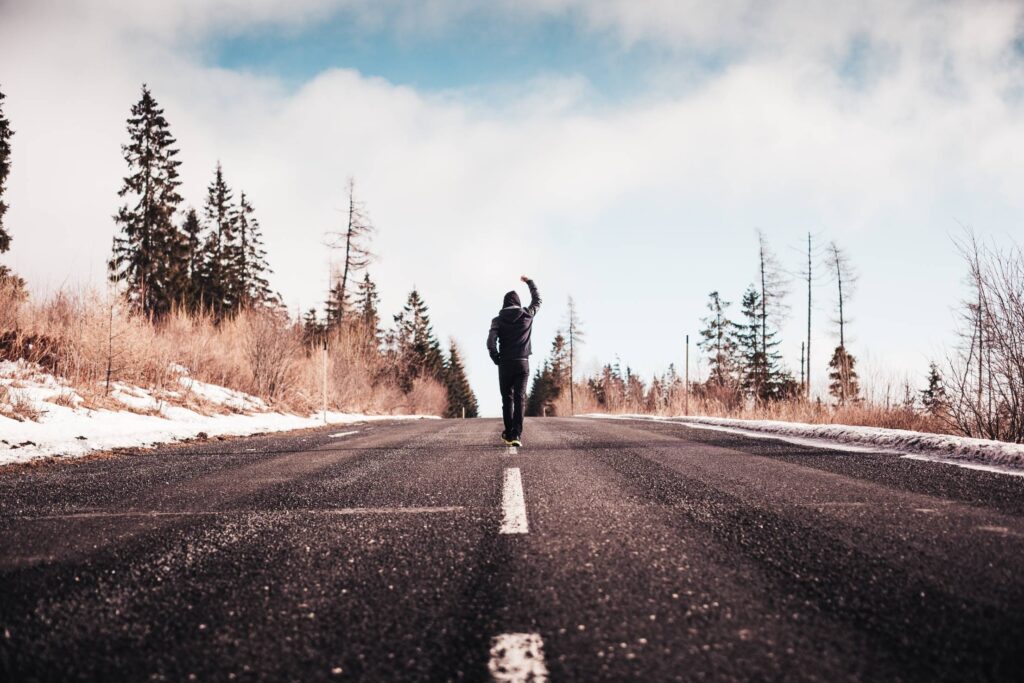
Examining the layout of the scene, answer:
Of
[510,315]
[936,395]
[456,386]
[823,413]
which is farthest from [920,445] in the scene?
[456,386]

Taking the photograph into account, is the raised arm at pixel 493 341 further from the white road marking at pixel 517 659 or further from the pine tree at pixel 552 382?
the pine tree at pixel 552 382

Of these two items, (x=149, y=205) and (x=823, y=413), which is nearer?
(x=823, y=413)

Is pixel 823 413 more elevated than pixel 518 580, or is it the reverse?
pixel 823 413

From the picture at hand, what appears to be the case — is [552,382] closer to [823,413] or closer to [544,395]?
[544,395]

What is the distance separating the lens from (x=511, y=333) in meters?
7.94

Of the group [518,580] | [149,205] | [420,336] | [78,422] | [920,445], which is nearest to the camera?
[518,580]

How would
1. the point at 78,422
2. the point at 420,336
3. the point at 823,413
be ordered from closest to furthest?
the point at 78,422 → the point at 823,413 → the point at 420,336

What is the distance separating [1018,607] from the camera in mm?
1741

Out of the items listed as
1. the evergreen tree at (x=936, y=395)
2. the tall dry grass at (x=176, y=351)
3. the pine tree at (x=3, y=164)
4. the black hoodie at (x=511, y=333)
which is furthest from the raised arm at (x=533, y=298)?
the pine tree at (x=3, y=164)

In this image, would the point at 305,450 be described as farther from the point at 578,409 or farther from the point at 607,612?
the point at 578,409

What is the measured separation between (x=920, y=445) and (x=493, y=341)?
555 centimetres

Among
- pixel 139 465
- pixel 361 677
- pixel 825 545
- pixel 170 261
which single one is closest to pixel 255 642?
pixel 361 677

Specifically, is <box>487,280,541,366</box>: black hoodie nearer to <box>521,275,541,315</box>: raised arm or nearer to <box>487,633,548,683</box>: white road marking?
<box>521,275,541,315</box>: raised arm

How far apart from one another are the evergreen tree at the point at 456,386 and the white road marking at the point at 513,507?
56082 mm
